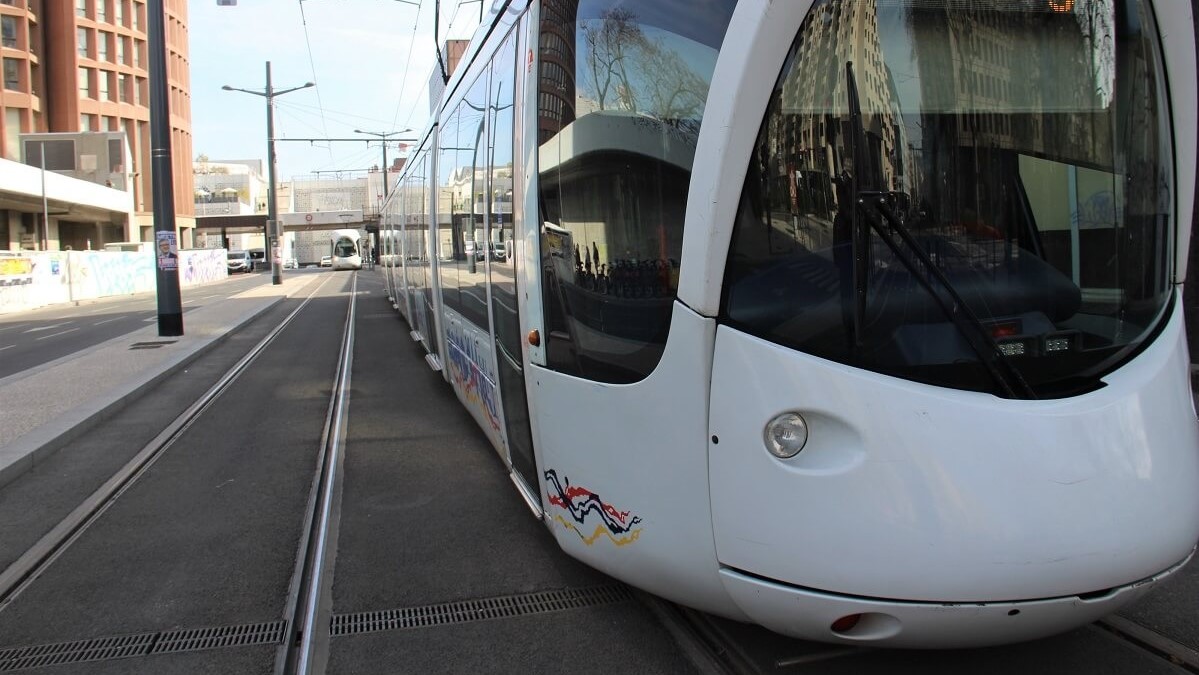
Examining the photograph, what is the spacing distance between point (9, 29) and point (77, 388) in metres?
59.3

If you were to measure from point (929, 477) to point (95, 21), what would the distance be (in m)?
72.2

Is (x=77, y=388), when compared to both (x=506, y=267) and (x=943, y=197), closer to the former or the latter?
(x=506, y=267)

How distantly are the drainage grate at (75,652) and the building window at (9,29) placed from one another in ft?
215

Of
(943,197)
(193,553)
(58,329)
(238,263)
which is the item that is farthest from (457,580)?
(238,263)

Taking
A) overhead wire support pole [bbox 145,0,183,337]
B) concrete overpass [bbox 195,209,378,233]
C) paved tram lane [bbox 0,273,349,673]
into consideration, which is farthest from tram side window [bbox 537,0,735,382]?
concrete overpass [bbox 195,209,378,233]

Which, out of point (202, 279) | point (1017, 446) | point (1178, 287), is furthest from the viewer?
point (202, 279)

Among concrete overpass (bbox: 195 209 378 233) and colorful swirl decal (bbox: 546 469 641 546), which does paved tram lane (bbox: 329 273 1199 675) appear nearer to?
colorful swirl decal (bbox: 546 469 641 546)

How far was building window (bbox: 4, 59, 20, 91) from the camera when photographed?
2103 inches

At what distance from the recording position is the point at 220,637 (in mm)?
3520

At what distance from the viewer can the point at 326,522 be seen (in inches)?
195

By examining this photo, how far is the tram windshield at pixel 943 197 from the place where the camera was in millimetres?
2479

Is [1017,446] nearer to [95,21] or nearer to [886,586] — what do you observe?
[886,586]

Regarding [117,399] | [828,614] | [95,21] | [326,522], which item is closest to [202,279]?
[95,21]

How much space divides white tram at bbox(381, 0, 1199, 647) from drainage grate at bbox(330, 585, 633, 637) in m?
0.79
